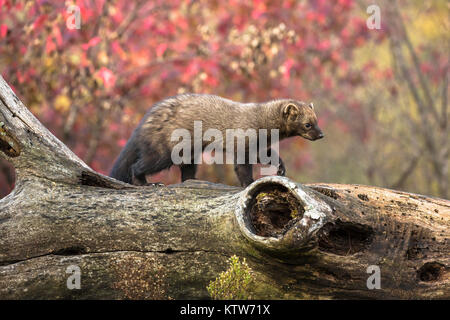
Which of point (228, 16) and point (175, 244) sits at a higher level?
point (228, 16)

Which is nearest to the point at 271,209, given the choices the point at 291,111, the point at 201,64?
the point at 291,111

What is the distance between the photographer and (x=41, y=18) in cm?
705

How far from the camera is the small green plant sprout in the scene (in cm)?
429

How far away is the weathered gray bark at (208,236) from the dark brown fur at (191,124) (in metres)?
1.32

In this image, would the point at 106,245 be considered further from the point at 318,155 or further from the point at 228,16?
the point at 318,155

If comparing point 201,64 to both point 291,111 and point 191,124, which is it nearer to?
point 291,111

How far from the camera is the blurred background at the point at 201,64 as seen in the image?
7.76m

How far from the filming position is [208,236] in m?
4.54

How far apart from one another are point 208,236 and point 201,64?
4.60 meters

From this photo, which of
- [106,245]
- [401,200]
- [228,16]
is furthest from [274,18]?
[106,245]

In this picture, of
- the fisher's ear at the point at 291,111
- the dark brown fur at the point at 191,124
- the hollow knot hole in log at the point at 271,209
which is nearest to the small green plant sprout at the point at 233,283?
the hollow knot hole in log at the point at 271,209

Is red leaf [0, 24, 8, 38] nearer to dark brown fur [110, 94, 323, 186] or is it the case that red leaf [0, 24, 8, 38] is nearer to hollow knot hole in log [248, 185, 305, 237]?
dark brown fur [110, 94, 323, 186]

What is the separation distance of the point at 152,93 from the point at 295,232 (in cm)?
621

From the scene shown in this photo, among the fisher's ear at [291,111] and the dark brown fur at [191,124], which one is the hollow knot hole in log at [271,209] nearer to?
the dark brown fur at [191,124]
